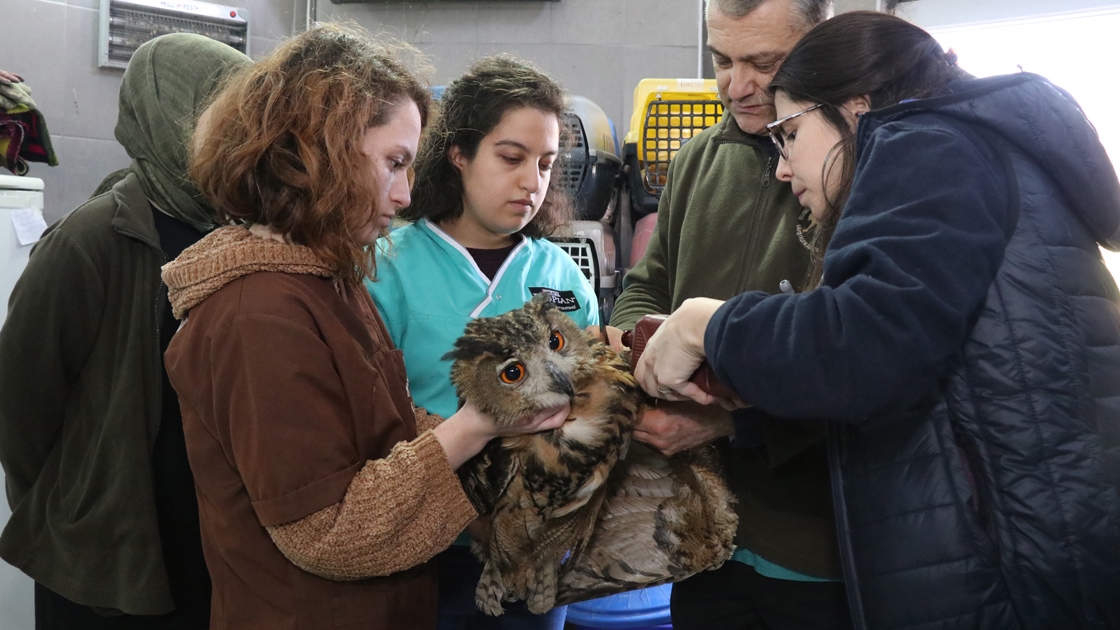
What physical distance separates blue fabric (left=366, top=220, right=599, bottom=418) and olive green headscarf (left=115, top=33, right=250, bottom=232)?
1.60 ft

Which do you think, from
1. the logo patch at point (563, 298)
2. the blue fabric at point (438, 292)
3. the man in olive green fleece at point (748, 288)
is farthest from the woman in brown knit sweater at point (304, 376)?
the logo patch at point (563, 298)

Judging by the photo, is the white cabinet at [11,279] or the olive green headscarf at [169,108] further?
the white cabinet at [11,279]

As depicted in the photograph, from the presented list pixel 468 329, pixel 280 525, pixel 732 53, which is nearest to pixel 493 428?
pixel 468 329

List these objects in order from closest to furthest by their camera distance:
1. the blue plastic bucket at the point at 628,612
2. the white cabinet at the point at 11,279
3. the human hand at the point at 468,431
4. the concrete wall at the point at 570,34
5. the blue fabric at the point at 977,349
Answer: the blue fabric at the point at 977,349 < the human hand at the point at 468,431 < the blue plastic bucket at the point at 628,612 < the white cabinet at the point at 11,279 < the concrete wall at the point at 570,34

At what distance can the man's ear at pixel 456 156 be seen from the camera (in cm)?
153

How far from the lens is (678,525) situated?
118cm

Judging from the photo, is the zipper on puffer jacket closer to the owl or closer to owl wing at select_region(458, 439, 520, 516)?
the owl

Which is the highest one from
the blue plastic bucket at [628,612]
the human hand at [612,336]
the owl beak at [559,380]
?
the human hand at [612,336]

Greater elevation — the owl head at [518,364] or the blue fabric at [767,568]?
the owl head at [518,364]

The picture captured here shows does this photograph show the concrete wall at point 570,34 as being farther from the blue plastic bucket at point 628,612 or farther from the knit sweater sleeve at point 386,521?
the knit sweater sleeve at point 386,521

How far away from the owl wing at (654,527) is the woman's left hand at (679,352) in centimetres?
23

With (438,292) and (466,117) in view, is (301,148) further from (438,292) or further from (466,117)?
(466,117)

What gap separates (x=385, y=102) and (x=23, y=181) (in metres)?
1.69

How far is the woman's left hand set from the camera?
903 mm
